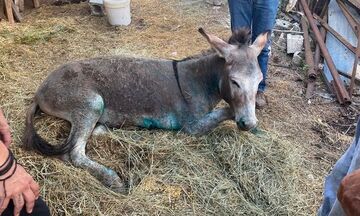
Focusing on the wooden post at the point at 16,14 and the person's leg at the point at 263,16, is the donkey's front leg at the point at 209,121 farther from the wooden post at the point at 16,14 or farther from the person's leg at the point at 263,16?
the wooden post at the point at 16,14

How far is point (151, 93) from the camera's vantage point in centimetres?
369

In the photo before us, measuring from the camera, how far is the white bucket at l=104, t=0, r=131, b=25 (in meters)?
6.07

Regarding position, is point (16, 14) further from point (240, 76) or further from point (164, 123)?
point (240, 76)

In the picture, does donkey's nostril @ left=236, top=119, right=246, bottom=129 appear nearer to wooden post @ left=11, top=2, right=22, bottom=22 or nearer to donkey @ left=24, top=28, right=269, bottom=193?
donkey @ left=24, top=28, right=269, bottom=193

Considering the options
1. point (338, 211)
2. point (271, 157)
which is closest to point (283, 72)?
point (271, 157)

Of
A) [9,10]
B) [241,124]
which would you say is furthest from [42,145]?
[9,10]

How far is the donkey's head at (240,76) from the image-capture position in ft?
11.1

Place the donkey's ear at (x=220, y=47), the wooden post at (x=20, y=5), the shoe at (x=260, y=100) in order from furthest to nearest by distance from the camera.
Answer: the wooden post at (x=20, y=5), the shoe at (x=260, y=100), the donkey's ear at (x=220, y=47)

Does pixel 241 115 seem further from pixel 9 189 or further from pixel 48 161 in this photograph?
pixel 9 189

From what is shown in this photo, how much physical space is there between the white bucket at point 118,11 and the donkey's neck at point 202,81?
2.66m

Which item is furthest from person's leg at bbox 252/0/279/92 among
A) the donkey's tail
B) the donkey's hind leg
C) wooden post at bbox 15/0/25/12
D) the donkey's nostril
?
wooden post at bbox 15/0/25/12

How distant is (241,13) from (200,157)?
1523 millimetres

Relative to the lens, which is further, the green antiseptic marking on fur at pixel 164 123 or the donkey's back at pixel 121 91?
the green antiseptic marking on fur at pixel 164 123

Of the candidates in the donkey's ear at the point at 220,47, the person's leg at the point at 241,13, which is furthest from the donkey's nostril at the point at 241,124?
the person's leg at the point at 241,13
